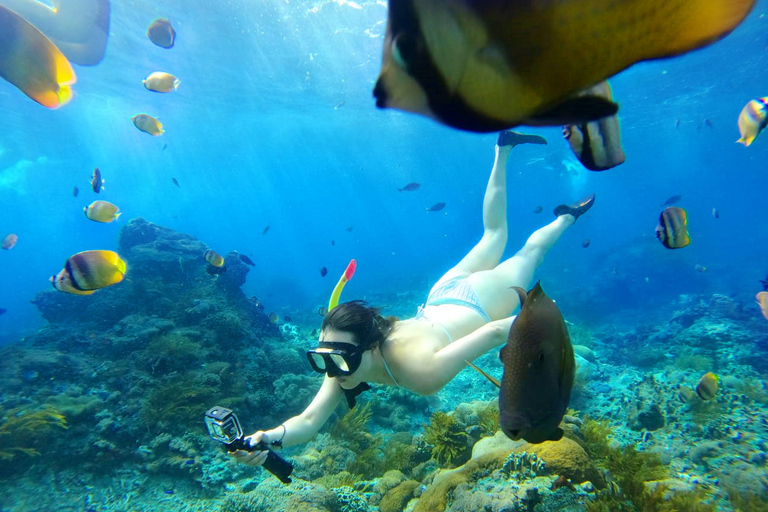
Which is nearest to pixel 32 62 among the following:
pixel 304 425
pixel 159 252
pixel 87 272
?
pixel 87 272

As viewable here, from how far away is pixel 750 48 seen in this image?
64.7 feet

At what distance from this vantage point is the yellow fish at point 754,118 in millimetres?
3865

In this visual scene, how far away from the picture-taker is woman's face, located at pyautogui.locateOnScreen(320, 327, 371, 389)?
3.21 metres

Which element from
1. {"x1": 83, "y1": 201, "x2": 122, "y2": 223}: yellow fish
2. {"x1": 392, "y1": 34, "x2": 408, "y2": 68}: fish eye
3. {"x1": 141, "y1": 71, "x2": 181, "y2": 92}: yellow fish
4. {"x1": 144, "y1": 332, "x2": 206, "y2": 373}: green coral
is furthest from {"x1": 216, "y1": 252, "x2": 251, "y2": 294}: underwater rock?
{"x1": 392, "y1": 34, "x2": 408, "y2": 68}: fish eye

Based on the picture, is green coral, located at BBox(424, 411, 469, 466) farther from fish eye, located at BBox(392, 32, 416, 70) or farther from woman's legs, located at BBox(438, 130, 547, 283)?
fish eye, located at BBox(392, 32, 416, 70)

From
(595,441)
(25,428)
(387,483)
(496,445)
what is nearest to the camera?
(496,445)

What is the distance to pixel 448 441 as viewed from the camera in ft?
15.4

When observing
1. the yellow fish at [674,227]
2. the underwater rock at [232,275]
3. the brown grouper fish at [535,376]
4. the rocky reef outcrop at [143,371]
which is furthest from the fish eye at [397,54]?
the underwater rock at [232,275]

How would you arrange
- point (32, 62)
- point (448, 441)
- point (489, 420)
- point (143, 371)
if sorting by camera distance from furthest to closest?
point (143, 371), point (489, 420), point (448, 441), point (32, 62)

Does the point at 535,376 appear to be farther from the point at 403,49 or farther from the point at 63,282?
the point at 63,282

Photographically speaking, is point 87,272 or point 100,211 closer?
point 87,272

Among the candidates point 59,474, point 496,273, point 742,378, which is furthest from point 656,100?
point 59,474

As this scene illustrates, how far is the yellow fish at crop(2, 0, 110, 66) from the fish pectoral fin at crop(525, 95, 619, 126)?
64.3 ft

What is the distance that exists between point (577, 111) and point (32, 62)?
10.2 ft
